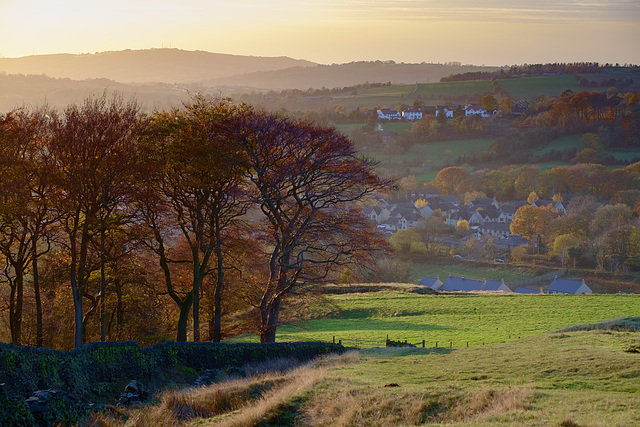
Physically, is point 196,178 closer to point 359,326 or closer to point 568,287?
point 359,326

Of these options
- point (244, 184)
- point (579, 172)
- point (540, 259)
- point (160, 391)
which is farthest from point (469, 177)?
point (160, 391)

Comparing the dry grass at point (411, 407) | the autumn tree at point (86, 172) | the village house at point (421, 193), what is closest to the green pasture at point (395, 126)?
the village house at point (421, 193)

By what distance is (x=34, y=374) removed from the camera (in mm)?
16844

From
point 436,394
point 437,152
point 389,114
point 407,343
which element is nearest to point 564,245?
point 407,343

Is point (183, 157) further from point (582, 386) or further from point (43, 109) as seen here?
point (582, 386)

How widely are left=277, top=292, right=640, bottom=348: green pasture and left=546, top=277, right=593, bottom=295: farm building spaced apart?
1010 inches

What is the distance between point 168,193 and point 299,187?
6.05 meters

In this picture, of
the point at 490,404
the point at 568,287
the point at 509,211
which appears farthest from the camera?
the point at 509,211

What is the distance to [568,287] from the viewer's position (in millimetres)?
73625

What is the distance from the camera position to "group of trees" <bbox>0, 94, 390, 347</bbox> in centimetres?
2594

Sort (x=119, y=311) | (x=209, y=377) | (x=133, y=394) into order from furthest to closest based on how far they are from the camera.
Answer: (x=119, y=311), (x=209, y=377), (x=133, y=394)

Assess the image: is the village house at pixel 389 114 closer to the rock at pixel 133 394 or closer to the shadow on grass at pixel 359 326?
the shadow on grass at pixel 359 326

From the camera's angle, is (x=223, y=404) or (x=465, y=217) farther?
(x=465, y=217)

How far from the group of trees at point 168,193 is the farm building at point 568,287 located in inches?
2015
